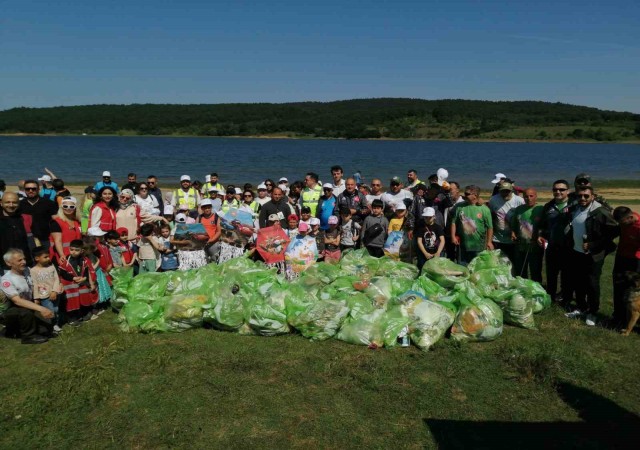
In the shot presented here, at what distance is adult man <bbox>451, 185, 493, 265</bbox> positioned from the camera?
7.09 meters

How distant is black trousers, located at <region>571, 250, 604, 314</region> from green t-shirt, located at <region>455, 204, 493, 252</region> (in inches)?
46.6

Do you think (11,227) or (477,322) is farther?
(11,227)

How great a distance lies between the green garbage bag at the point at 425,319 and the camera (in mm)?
5547

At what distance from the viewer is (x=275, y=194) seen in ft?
26.2

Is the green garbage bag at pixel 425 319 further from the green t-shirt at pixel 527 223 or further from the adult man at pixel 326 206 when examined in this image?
the adult man at pixel 326 206

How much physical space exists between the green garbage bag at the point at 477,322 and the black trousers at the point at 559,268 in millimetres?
1528

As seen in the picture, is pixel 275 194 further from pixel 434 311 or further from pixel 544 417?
pixel 544 417

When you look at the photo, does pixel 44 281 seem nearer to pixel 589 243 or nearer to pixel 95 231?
pixel 95 231

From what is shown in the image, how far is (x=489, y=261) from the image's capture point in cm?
676

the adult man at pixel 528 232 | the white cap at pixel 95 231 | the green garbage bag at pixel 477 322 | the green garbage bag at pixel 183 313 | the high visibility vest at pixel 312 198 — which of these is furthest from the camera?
the high visibility vest at pixel 312 198

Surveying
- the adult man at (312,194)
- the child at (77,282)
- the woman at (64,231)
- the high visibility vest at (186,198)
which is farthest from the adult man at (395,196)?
the woman at (64,231)

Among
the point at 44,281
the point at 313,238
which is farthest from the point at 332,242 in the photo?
the point at 44,281

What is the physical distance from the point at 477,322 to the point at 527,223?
2.09m

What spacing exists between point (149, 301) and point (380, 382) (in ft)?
10.7
